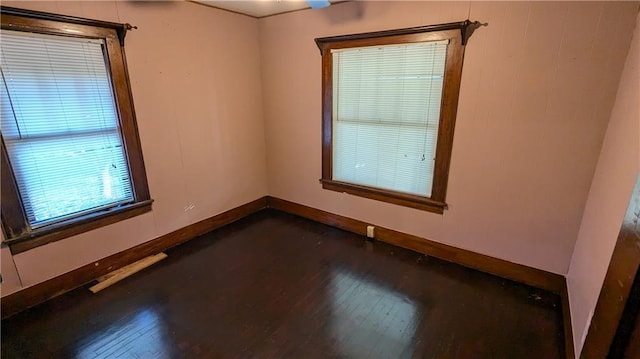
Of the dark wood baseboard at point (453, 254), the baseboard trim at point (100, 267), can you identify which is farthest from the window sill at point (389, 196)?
the baseboard trim at point (100, 267)

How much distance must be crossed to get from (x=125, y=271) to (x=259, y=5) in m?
2.76

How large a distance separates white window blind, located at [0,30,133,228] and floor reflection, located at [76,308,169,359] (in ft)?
3.20

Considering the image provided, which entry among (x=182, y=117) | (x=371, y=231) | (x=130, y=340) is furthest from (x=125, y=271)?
(x=371, y=231)

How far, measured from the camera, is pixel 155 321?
2.15m

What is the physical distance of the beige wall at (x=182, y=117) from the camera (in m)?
2.47

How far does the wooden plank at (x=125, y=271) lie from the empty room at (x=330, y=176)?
0.02 m

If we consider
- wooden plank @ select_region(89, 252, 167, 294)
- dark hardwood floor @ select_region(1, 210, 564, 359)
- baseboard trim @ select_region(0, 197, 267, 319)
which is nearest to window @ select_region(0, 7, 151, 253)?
baseboard trim @ select_region(0, 197, 267, 319)

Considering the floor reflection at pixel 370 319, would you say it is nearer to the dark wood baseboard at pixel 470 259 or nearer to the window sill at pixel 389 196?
the dark wood baseboard at pixel 470 259

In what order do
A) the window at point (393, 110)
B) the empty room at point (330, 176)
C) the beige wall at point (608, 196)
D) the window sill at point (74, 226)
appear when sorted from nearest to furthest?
the beige wall at point (608, 196), the empty room at point (330, 176), the window sill at point (74, 226), the window at point (393, 110)

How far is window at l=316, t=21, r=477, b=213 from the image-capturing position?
2.61m

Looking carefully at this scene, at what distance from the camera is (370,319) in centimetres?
218

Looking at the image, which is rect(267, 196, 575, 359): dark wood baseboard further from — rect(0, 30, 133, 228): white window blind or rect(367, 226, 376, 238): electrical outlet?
rect(0, 30, 133, 228): white window blind

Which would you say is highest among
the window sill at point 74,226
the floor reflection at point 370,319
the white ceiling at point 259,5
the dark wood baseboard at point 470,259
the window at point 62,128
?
the white ceiling at point 259,5

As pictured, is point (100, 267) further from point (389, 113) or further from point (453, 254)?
point (453, 254)
